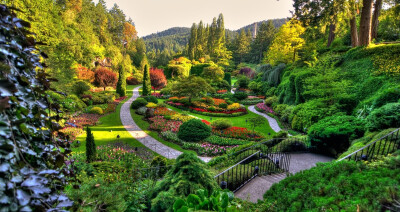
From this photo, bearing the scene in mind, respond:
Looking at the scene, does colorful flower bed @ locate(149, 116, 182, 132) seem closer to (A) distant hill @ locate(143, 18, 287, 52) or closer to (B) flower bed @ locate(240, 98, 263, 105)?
(B) flower bed @ locate(240, 98, 263, 105)

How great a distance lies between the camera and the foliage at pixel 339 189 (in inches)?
112

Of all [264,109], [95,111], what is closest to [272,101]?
[264,109]

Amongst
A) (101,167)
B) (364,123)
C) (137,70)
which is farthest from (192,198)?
(137,70)

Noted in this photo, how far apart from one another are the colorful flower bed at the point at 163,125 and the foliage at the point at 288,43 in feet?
68.1

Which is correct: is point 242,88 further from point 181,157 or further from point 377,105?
point 181,157

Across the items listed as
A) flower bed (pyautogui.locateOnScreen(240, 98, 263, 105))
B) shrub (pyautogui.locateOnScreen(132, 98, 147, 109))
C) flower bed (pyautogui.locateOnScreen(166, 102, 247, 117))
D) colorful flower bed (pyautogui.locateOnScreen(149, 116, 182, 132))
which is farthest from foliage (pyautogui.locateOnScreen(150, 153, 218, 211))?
flower bed (pyautogui.locateOnScreen(240, 98, 263, 105))

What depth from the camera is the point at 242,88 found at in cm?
3784

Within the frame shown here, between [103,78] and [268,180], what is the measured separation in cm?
2782

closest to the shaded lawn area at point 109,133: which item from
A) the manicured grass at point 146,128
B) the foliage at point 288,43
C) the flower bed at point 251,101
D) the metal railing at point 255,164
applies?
the manicured grass at point 146,128

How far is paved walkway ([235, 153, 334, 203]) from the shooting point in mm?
5363

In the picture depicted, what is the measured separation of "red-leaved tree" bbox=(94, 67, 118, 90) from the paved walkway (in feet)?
88.9

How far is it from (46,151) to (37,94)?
1.53 ft

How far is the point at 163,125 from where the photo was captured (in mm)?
15672

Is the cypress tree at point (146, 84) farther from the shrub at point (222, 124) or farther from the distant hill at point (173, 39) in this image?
the distant hill at point (173, 39)
